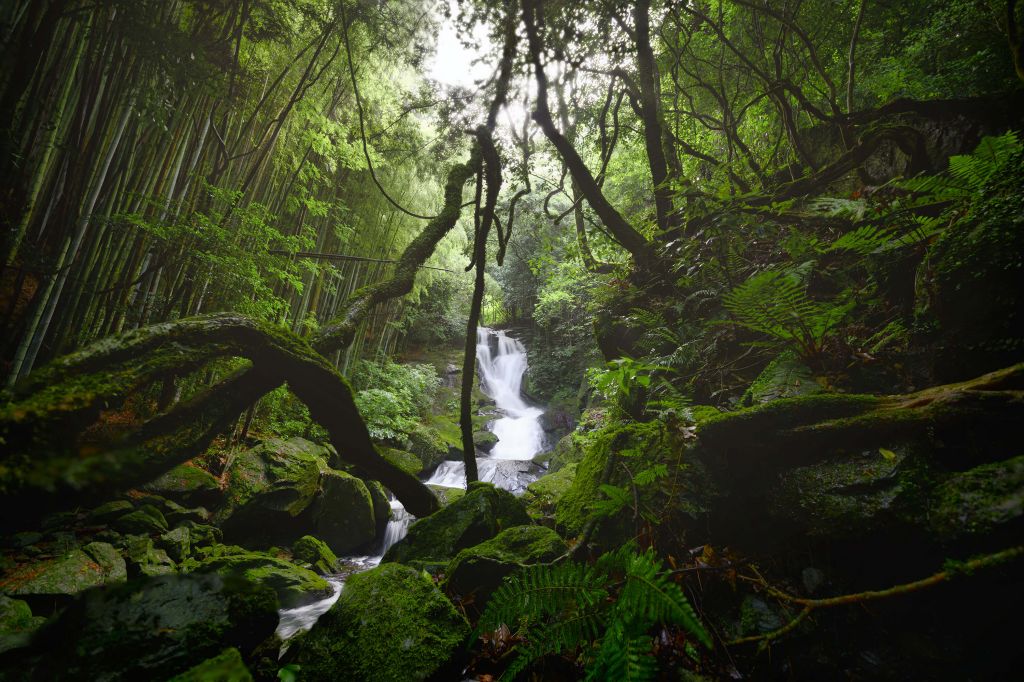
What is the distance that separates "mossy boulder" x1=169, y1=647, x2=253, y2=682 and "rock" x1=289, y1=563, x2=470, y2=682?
312 mm

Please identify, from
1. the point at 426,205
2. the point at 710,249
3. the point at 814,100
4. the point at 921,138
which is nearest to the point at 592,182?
the point at 710,249

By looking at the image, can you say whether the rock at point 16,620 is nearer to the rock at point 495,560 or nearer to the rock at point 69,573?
the rock at point 69,573

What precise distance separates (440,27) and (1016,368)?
5.78 m

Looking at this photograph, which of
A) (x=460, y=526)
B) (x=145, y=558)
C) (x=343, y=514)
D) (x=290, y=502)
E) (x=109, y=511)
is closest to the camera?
(x=460, y=526)

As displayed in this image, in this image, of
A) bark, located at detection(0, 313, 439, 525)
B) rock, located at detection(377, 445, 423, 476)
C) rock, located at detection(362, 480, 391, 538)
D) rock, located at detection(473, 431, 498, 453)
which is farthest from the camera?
rock, located at detection(473, 431, 498, 453)

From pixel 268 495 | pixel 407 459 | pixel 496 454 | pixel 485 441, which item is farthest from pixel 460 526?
pixel 496 454

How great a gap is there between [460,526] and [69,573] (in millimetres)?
2672

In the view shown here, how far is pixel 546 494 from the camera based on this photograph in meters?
3.99

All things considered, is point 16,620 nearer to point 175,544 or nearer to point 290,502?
point 175,544

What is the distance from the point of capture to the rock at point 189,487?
13.5ft

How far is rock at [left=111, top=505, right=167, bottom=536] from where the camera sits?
3428 millimetres

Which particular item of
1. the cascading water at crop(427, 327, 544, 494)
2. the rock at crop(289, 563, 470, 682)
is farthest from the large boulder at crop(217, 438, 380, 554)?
the rock at crop(289, 563, 470, 682)

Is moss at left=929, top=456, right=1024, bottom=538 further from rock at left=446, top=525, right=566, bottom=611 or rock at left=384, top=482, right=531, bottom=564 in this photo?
rock at left=384, top=482, right=531, bottom=564

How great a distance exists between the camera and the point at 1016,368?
143 centimetres
